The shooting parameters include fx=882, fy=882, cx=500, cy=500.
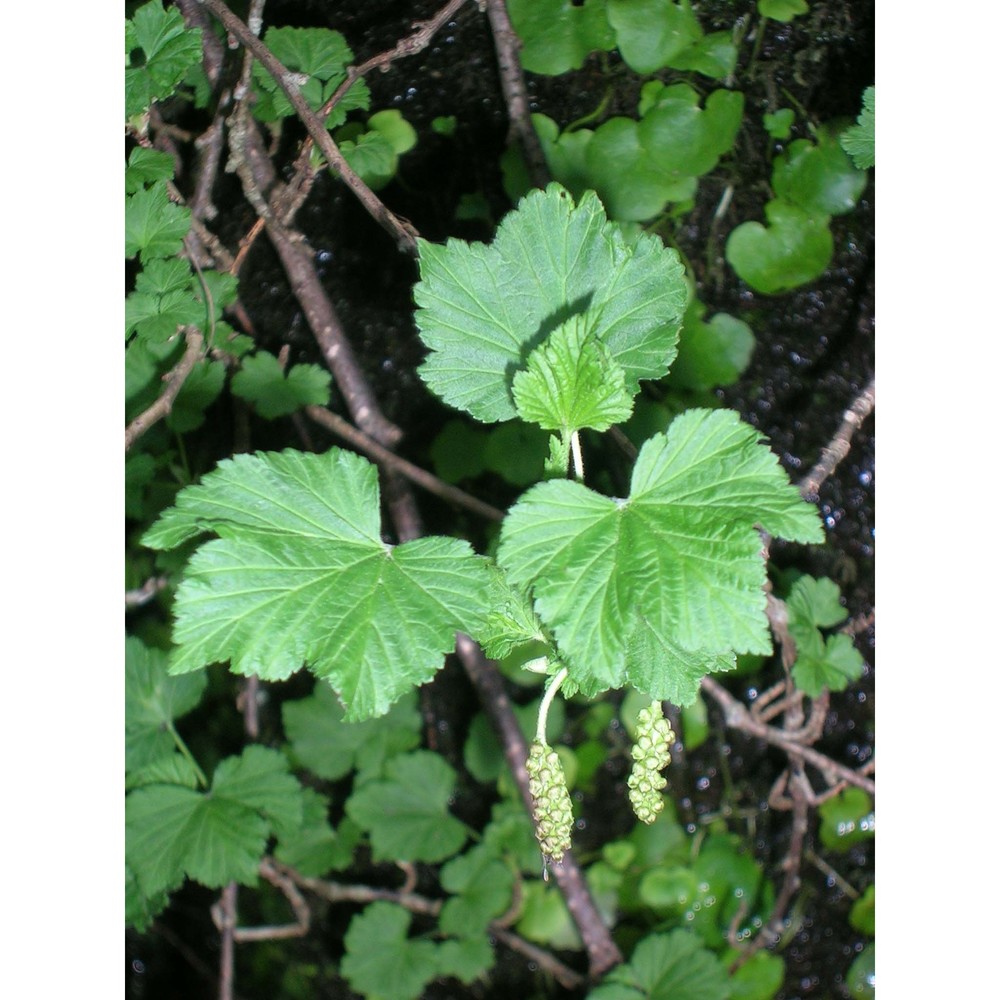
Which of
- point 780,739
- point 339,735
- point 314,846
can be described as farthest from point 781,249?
point 314,846

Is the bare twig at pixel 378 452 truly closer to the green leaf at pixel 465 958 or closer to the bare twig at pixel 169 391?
the bare twig at pixel 169 391

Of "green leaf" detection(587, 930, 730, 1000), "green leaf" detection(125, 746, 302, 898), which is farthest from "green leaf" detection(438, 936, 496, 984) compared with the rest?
"green leaf" detection(125, 746, 302, 898)

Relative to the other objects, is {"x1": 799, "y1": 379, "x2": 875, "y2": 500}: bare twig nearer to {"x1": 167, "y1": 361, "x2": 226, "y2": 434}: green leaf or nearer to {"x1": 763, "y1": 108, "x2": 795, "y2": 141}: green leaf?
{"x1": 763, "y1": 108, "x2": 795, "y2": 141}: green leaf

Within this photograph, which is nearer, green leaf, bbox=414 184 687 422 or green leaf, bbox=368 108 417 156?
green leaf, bbox=414 184 687 422

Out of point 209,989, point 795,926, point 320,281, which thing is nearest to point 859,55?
point 320,281

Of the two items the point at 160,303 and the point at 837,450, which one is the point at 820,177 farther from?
the point at 160,303

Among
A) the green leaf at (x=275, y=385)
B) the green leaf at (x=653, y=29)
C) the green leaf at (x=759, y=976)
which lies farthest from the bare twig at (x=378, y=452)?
the green leaf at (x=759, y=976)
